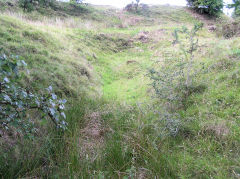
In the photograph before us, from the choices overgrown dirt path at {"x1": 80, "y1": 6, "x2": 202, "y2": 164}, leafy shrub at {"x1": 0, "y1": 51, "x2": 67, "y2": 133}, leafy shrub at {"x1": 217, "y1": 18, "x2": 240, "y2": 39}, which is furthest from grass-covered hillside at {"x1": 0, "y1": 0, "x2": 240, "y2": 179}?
leafy shrub at {"x1": 217, "y1": 18, "x2": 240, "y2": 39}

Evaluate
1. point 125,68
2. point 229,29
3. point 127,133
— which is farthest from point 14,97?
point 229,29

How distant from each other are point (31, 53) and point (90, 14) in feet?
65.8

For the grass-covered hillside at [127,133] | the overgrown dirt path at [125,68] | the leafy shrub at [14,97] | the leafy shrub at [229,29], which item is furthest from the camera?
the leafy shrub at [229,29]

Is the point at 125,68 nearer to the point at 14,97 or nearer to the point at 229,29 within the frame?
the point at 229,29

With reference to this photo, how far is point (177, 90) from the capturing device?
17.0ft

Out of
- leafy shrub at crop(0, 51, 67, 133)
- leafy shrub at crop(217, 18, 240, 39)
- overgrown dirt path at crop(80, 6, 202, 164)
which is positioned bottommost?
overgrown dirt path at crop(80, 6, 202, 164)

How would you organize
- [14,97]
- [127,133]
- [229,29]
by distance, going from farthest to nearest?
[229,29]
[127,133]
[14,97]

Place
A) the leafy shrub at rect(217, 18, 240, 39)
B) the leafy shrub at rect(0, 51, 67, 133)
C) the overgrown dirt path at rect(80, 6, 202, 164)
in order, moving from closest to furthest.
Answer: the leafy shrub at rect(0, 51, 67, 133)
the overgrown dirt path at rect(80, 6, 202, 164)
the leafy shrub at rect(217, 18, 240, 39)

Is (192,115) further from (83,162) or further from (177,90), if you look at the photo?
(83,162)

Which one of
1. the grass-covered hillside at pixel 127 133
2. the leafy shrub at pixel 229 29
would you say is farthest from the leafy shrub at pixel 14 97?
the leafy shrub at pixel 229 29

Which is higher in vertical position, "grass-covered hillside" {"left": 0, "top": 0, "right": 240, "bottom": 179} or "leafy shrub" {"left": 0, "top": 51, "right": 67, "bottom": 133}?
"leafy shrub" {"left": 0, "top": 51, "right": 67, "bottom": 133}

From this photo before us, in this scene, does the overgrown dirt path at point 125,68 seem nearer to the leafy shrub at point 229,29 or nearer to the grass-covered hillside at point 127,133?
the grass-covered hillside at point 127,133

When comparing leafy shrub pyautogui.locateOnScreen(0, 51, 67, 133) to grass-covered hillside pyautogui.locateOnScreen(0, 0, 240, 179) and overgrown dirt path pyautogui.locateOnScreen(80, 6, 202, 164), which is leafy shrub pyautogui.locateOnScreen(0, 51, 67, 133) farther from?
overgrown dirt path pyautogui.locateOnScreen(80, 6, 202, 164)

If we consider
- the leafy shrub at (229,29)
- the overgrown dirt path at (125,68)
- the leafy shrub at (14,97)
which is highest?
the leafy shrub at (229,29)
